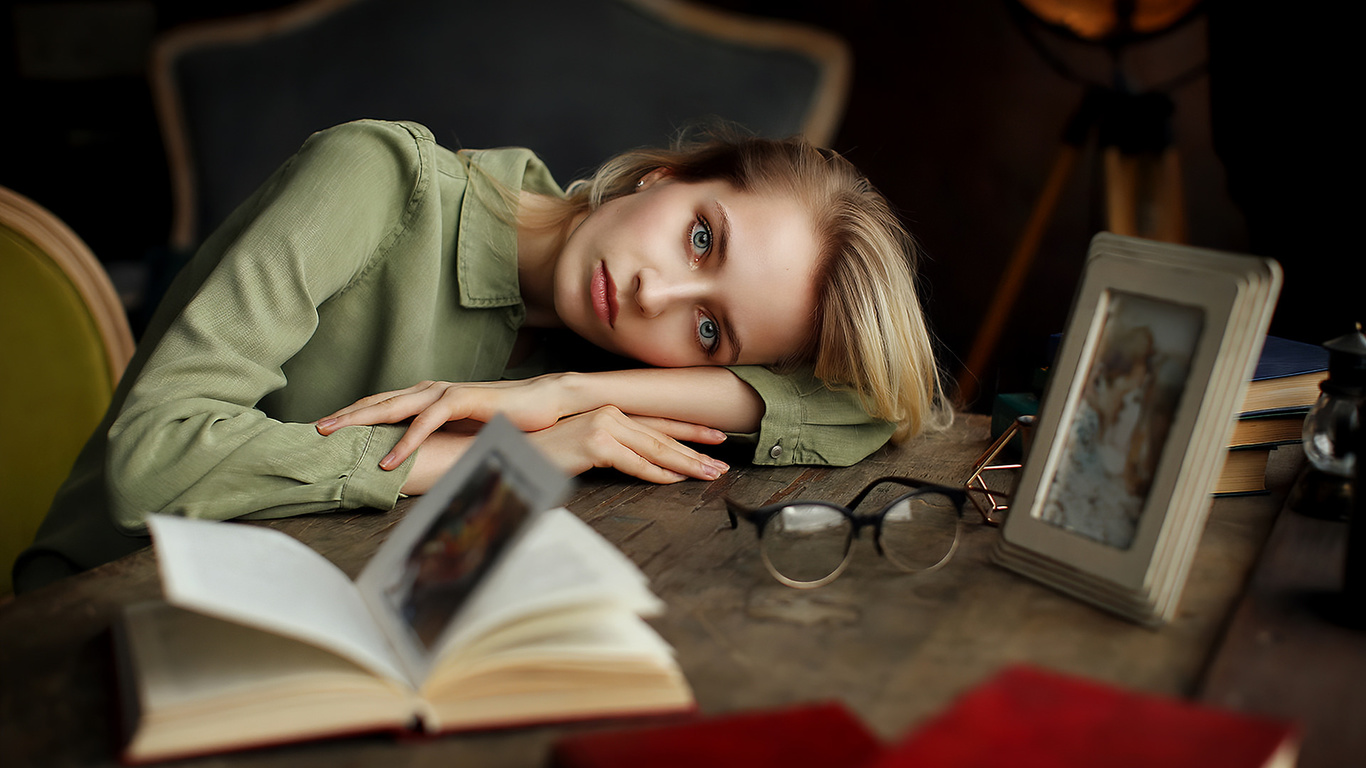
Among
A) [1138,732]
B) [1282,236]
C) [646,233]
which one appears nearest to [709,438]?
[646,233]

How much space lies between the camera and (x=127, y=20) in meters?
2.93

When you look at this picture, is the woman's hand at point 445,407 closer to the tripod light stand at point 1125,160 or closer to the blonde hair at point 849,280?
the blonde hair at point 849,280

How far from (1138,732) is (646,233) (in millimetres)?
860

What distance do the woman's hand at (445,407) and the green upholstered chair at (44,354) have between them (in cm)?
68

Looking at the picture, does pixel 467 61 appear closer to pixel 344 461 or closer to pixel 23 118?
pixel 23 118

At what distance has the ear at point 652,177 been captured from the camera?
4.36 ft

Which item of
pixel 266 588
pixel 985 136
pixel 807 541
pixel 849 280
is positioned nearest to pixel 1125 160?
pixel 985 136

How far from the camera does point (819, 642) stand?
69 cm

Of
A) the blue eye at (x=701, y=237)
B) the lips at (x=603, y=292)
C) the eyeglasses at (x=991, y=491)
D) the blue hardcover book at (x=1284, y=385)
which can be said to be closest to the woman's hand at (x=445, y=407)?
the lips at (x=603, y=292)

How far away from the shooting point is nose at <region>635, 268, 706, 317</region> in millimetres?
1154

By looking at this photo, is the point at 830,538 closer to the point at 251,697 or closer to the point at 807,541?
the point at 807,541

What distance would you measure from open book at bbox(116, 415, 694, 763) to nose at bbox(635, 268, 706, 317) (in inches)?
21.5

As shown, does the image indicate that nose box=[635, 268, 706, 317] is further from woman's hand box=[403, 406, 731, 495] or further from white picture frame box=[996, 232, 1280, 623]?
white picture frame box=[996, 232, 1280, 623]

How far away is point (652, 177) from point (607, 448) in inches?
18.5
